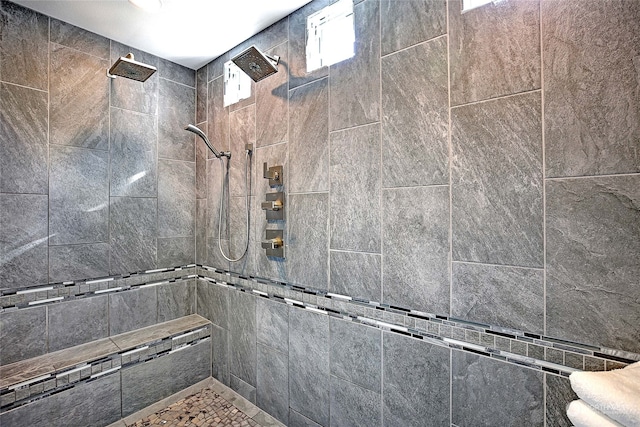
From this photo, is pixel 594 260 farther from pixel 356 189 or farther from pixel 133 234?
pixel 133 234

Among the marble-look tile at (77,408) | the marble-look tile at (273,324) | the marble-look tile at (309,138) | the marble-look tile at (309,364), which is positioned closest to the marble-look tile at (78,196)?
the marble-look tile at (77,408)

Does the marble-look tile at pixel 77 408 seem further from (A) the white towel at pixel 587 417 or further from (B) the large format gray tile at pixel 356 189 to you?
(A) the white towel at pixel 587 417

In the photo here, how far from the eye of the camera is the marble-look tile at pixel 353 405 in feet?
4.87

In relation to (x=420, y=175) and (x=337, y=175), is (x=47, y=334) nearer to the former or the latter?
(x=337, y=175)

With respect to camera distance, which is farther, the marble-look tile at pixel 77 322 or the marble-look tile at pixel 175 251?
the marble-look tile at pixel 175 251

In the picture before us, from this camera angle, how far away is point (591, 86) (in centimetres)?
99

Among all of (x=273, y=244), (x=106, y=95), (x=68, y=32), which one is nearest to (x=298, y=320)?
(x=273, y=244)

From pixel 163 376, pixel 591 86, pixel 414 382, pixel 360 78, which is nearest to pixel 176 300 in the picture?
pixel 163 376

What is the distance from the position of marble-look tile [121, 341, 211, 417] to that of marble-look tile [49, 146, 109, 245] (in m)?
0.94

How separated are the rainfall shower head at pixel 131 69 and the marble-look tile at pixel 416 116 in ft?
4.75

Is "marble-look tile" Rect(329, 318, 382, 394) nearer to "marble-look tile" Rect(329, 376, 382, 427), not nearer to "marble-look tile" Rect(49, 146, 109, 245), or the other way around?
"marble-look tile" Rect(329, 376, 382, 427)

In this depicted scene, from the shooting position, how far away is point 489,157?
116 centimetres

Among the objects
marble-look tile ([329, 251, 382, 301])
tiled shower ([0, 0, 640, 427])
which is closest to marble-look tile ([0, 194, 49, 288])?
tiled shower ([0, 0, 640, 427])

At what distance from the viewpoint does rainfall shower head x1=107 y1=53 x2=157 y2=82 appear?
1.79m
